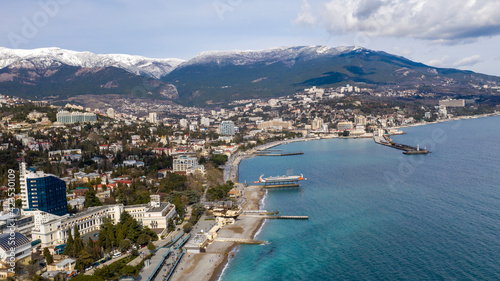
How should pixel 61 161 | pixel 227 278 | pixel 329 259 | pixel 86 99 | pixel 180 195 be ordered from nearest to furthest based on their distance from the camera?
pixel 227 278, pixel 329 259, pixel 180 195, pixel 61 161, pixel 86 99

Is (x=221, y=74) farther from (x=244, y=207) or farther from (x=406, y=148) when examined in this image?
(x=244, y=207)

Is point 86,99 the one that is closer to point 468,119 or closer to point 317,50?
point 468,119

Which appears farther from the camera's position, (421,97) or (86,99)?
(421,97)

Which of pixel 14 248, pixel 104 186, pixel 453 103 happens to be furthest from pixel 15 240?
pixel 453 103

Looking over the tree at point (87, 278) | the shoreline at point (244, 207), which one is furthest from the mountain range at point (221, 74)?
the tree at point (87, 278)

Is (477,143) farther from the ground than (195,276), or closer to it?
farther from the ground

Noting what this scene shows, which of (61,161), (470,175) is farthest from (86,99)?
(470,175)

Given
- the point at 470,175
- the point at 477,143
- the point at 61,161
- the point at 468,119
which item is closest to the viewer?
the point at 470,175

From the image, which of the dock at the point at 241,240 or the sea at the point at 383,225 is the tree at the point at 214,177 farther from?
the dock at the point at 241,240
